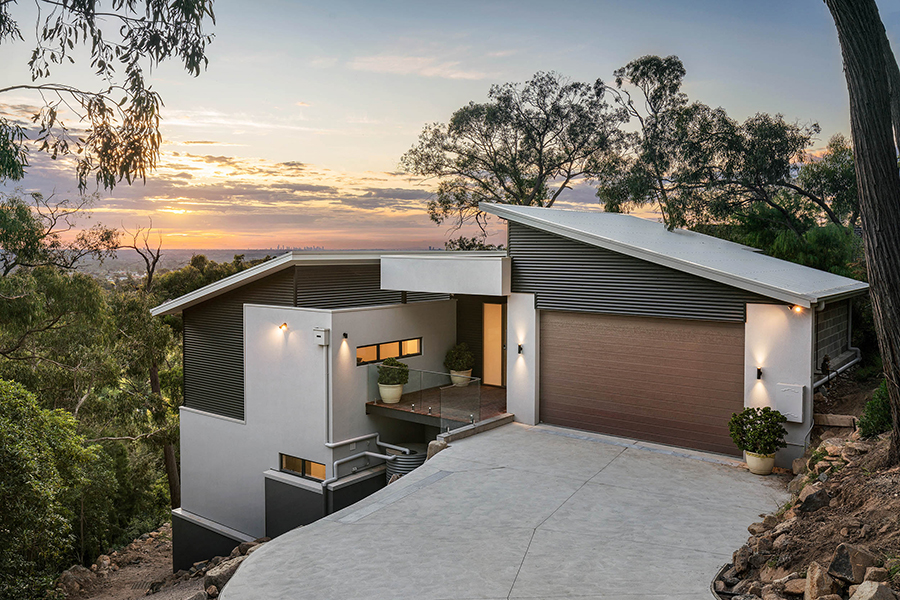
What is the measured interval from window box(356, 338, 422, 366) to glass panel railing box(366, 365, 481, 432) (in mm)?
268

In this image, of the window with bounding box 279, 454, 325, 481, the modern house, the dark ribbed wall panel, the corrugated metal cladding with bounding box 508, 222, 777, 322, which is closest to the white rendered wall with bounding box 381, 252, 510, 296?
the modern house

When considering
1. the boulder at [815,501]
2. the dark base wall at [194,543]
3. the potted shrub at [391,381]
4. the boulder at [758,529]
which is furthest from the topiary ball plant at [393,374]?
the boulder at [815,501]

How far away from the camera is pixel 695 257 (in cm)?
1166

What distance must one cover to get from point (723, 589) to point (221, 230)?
98.3 ft

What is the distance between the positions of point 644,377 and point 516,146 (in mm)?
20784

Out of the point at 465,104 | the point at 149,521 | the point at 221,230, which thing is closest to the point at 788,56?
the point at 465,104

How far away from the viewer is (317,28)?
62.9 feet

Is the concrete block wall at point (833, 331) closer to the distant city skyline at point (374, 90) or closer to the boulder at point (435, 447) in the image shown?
the boulder at point (435, 447)

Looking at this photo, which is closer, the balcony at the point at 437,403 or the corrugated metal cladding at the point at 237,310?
the balcony at the point at 437,403

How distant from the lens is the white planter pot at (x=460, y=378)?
1305 cm

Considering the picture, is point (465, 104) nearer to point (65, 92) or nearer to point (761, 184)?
point (761, 184)

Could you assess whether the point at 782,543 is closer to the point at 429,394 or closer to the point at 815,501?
the point at 815,501

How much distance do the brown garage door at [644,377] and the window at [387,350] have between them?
3.48 meters

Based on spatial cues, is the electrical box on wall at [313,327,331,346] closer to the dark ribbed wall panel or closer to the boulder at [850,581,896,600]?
the dark ribbed wall panel
